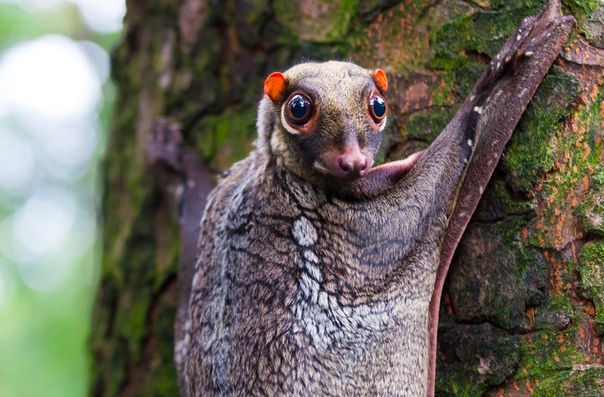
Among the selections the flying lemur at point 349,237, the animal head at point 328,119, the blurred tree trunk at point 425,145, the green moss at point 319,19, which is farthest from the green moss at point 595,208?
the green moss at point 319,19

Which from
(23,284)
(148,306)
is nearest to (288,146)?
(148,306)

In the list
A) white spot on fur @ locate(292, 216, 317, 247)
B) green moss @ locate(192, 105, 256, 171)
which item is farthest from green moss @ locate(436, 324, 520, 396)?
green moss @ locate(192, 105, 256, 171)

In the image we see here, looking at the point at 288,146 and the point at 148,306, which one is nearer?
the point at 288,146

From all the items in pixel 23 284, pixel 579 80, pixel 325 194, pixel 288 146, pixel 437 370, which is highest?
pixel 579 80

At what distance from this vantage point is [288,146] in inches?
154

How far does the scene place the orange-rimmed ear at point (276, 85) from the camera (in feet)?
12.7

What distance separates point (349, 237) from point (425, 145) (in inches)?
35.0

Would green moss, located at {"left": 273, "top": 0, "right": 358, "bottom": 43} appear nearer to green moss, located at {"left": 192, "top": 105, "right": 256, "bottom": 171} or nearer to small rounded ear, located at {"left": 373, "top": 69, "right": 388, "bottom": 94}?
green moss, located at {"left": 192, "top": 105, "right": 256, "bottom": 171}

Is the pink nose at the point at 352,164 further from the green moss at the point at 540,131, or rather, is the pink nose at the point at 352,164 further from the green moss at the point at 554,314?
the green moss at the point at 554,314

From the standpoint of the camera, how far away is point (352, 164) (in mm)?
3398

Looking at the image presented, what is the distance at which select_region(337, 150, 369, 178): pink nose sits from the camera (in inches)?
134

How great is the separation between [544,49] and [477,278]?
4.41 ft

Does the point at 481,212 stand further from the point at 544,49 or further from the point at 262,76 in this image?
the point at 262,76

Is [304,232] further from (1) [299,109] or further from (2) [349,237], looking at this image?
(1) [299,109]
